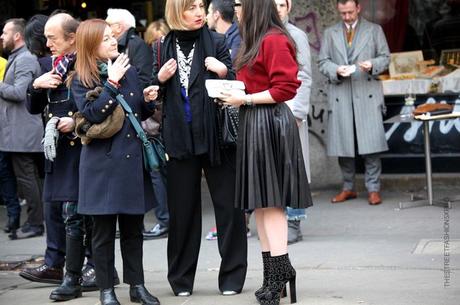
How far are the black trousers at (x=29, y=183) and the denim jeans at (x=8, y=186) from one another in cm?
11

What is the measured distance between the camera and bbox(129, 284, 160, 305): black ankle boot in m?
6.54

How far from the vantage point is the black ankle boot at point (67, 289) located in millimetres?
6855

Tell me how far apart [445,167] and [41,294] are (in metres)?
5.14

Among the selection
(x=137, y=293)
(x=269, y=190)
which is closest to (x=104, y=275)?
(x=137, y=293)

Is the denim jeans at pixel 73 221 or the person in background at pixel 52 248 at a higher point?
the denim jeans at pixel 73 221

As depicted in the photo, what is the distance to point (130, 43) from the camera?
898 centimetres

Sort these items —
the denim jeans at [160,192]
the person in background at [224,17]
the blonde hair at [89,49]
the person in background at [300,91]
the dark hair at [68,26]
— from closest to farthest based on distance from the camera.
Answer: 1. the blonde hair at [89,49]
2. the dark hair at [68,26]
3. the person in background at [300,91]
4. the person in background at [224,17]
5. the denim jeans at [160,192]

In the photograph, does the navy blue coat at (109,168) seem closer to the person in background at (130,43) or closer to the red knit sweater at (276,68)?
the red knit sweater at (276,68)

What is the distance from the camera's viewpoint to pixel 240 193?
20.6 feet

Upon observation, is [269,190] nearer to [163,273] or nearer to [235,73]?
[235,73]

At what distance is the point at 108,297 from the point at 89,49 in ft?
5.29

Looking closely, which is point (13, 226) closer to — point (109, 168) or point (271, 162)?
point (109, 168)

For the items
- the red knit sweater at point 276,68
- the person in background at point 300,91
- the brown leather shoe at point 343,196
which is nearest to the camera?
the red knit sweater at point 276,68

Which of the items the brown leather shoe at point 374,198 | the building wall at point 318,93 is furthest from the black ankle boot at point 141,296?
the building wall at point 318,93
